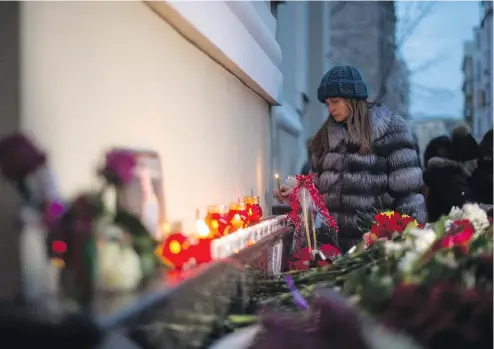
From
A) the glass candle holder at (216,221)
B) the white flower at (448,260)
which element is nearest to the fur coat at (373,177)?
the glass candle holder at (216,221)

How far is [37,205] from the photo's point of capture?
687mm

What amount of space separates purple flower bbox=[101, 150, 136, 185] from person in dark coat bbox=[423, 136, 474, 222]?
6.86ft

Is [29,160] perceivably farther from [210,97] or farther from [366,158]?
[366,158]

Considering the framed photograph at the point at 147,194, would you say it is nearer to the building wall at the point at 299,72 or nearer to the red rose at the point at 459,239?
the red rose at the point at 459,239

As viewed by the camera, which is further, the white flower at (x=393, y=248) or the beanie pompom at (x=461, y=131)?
the beanie pompom at (x=461, y=131)

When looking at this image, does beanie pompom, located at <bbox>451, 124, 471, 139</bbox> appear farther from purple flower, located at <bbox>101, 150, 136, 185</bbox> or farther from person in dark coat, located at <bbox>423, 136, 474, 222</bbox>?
purple flower, located at <bbox>101, 150, 136, 185</bbox>

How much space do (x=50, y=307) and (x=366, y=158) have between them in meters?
1.57

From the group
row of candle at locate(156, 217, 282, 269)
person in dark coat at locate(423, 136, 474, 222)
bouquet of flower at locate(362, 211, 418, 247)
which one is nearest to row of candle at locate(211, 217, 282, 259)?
row of candle at locate(156, 217, 282, 269)

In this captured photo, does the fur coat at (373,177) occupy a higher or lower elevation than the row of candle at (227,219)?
higher

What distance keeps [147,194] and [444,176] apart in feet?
6.91

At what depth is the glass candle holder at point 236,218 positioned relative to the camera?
1.59 m

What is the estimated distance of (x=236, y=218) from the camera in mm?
1633

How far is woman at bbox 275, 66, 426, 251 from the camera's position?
210 cm

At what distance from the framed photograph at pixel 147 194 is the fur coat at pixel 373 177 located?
3.31ft
